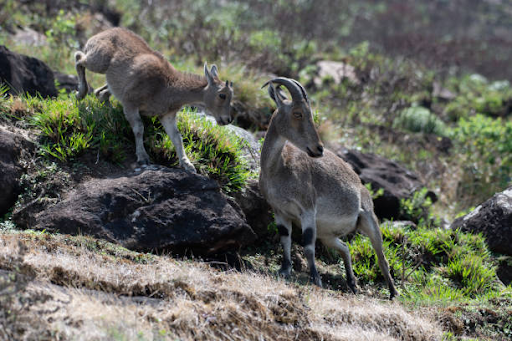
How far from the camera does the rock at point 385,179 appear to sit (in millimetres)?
10867

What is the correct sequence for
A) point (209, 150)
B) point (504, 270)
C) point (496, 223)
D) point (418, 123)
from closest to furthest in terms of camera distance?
point (209, 150) < point (504, 270) < point (496, 223) < point (418, 123)

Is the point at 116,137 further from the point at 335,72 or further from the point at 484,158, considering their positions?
the point at 335,72

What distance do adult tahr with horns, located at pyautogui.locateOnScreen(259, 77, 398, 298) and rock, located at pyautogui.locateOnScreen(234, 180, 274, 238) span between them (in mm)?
789

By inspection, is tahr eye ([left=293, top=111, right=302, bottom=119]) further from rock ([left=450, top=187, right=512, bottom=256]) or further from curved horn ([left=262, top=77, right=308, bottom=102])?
rock ([left=450, top=187, right=512, bottom=256])

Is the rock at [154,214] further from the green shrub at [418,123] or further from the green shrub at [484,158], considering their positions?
the green shrub at [418,123]

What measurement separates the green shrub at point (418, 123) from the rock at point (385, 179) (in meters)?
4.56

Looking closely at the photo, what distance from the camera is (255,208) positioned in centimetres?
878

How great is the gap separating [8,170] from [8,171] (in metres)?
0.01

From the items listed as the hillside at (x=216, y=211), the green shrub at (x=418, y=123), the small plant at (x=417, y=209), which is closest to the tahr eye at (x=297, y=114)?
the hillside at (x=216, y=211)

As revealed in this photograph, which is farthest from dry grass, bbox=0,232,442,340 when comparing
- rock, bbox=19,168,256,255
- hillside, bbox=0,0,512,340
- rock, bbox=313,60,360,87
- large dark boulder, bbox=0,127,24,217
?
rock, bbox=313,60,360,87

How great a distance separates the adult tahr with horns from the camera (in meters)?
7.43

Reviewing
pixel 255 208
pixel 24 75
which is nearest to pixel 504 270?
pixel 255 208

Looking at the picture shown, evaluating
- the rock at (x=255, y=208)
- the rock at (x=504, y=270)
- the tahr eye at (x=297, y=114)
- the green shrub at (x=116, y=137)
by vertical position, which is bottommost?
the rock at (x=504, y=270)

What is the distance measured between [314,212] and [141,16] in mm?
12246
